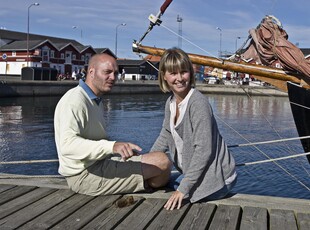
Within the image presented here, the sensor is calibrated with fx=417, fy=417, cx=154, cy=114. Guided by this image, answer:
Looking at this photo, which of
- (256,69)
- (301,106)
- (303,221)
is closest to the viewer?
(303,221)

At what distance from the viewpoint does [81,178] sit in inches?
148

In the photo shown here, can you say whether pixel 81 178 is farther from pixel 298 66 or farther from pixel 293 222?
pixel 298 66

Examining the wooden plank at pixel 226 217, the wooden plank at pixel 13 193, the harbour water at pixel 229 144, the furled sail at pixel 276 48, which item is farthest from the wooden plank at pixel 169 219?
the furled sail at pixel 276 48

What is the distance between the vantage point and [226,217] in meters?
3.39

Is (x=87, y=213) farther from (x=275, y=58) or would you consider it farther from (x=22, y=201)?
(x=275, y=58)

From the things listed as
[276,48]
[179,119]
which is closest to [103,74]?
[179,119]

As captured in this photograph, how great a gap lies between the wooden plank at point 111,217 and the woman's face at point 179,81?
3.52 feet

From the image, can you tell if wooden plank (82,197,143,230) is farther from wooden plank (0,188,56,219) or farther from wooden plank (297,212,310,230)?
wooden plank (297,212,310,230)

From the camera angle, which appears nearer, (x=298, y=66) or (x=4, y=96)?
(x=298, y=66)

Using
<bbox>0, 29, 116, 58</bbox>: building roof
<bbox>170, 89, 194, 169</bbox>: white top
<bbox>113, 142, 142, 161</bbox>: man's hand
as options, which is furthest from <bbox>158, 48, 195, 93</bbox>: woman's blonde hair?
<bbox>0, 29, 116, 58</bbox>: building roof

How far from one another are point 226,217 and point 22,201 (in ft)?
6.00

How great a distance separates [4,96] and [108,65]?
32.5 metres

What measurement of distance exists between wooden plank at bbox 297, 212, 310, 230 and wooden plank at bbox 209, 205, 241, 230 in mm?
471

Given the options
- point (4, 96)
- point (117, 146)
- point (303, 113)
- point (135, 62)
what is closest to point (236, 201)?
point (117, 146)
